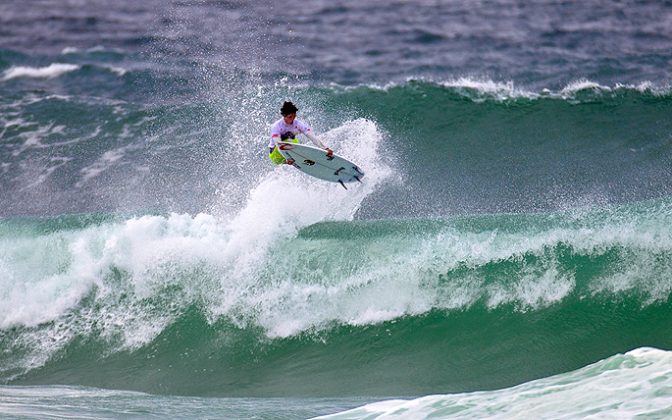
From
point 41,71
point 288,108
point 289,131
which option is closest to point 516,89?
point 289,131

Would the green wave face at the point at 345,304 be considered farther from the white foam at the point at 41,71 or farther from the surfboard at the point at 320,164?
the white foam at the point at 41,71

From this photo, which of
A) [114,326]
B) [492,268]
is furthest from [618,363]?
[114,326]

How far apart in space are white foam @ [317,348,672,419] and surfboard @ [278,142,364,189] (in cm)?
356

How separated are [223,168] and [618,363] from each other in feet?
25.1

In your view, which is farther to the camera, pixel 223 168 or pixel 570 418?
pixel 223 168

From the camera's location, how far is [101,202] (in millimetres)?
14711

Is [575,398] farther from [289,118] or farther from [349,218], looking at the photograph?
[349,218]

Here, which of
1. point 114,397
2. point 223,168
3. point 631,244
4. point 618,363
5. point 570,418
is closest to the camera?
point 570,418

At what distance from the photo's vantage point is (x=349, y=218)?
12.6 metres

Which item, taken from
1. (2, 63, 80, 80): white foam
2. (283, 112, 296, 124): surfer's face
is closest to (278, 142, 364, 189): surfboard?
(283, 112, 296, 124): surfer's face

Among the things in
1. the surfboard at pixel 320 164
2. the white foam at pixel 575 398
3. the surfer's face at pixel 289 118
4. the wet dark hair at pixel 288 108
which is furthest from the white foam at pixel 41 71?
the white foam at pixel 575 398

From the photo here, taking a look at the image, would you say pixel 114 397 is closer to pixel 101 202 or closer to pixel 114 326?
pixel 114 326

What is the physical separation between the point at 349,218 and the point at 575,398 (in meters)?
5.28

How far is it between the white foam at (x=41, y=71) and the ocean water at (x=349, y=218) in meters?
0.08
